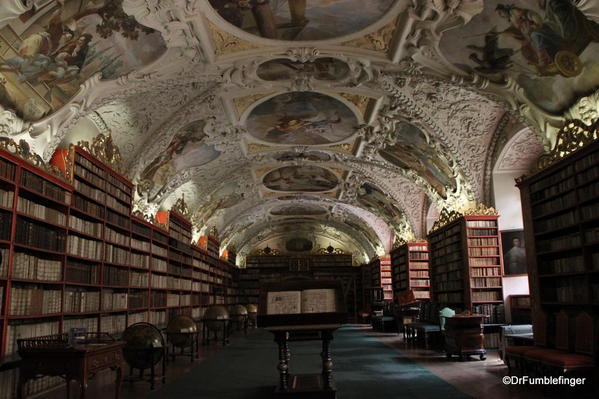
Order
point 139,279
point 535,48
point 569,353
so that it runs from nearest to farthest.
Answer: point 569,353
point 535,48
point 139,279

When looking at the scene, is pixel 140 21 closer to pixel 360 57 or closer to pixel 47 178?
pixel 47 178

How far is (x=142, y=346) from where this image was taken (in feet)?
26.8

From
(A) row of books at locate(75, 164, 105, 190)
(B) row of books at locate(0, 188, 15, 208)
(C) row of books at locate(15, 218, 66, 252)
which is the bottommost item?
(C) row of books at locate(15, 218, 66, 252)

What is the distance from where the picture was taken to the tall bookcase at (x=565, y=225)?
8.07 meters

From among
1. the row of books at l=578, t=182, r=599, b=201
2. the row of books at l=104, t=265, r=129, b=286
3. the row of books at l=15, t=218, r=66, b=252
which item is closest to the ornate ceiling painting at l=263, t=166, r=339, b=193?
the row of books at l=104, t=265, r=129, b=286

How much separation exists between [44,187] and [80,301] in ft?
8.16

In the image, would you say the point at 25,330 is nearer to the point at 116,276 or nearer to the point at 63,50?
the point at 116,276

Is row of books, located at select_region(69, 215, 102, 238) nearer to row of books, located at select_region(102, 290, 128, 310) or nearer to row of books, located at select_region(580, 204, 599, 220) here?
row of books, located at select_region(102, 290, 128, 310)

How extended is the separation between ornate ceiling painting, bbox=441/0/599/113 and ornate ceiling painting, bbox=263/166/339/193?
10910 mm

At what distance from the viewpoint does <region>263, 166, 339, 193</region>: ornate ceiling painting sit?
20703mm

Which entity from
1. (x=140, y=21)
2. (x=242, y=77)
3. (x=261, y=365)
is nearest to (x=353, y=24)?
(x=242, y=77)

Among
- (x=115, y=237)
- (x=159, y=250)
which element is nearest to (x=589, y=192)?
Answer: (x=115, y=237)

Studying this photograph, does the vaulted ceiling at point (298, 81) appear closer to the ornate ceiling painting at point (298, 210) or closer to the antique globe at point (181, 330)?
the antique globe at point (181, 330)

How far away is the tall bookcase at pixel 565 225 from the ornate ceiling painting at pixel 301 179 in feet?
37.1
